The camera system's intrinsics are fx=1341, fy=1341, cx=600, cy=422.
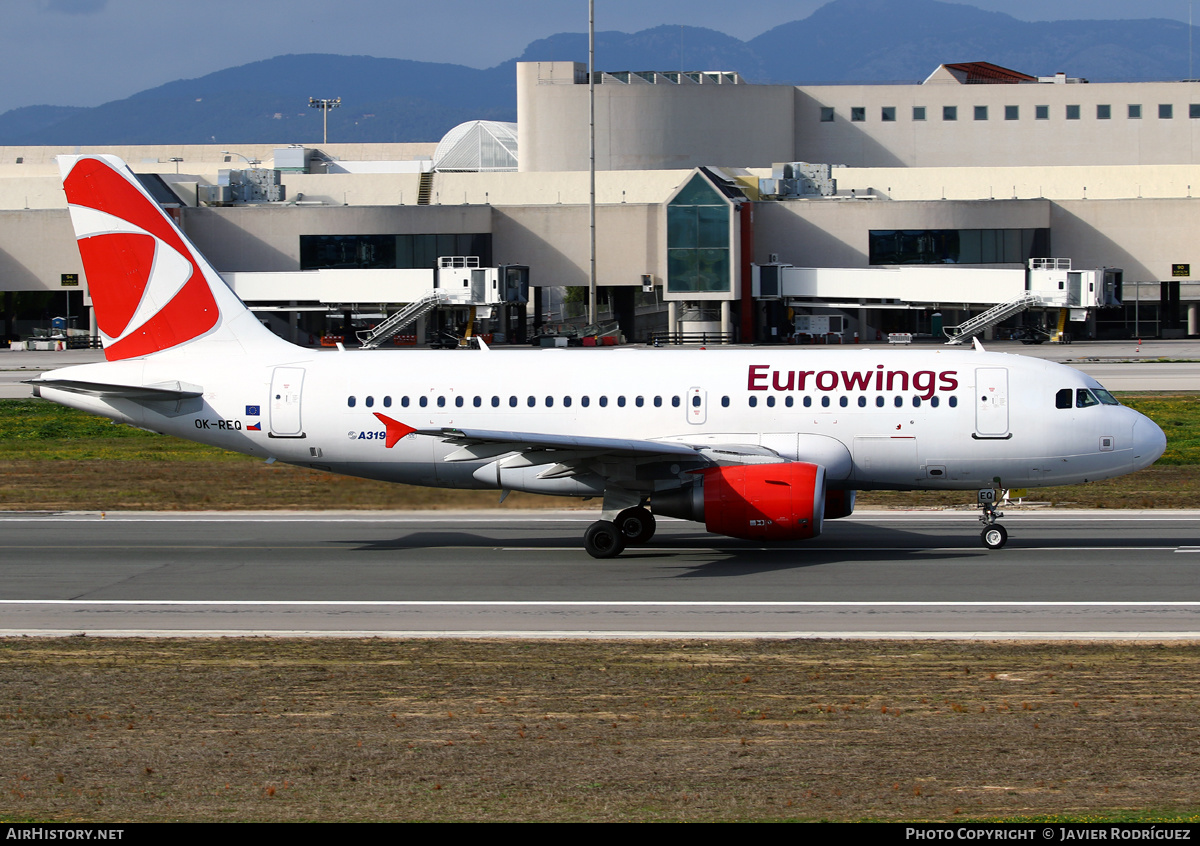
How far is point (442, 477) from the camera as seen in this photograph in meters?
26.7

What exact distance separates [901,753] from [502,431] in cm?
1404

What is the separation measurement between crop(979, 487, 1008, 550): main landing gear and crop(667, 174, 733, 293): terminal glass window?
229 feet

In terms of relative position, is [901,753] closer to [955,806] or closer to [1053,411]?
[955,806]

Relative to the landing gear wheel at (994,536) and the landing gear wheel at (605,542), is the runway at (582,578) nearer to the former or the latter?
the landing gear wheel at (605,542)

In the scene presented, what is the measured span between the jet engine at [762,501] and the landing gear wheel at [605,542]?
178cm

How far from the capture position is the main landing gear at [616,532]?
25547mm

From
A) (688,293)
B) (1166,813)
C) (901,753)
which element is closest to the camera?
(1166,813)

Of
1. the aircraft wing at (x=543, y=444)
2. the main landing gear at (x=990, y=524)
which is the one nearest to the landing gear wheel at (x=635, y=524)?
the aircraft wing at (x=543, y=444)

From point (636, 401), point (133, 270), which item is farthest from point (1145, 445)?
point (133, 270)

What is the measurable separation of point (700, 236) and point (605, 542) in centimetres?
7160

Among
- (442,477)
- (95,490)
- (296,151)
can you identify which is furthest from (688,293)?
(442,477)

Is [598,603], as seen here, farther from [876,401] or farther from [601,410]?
[876,401]

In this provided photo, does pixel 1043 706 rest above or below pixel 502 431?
below

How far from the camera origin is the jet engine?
23.6 m
